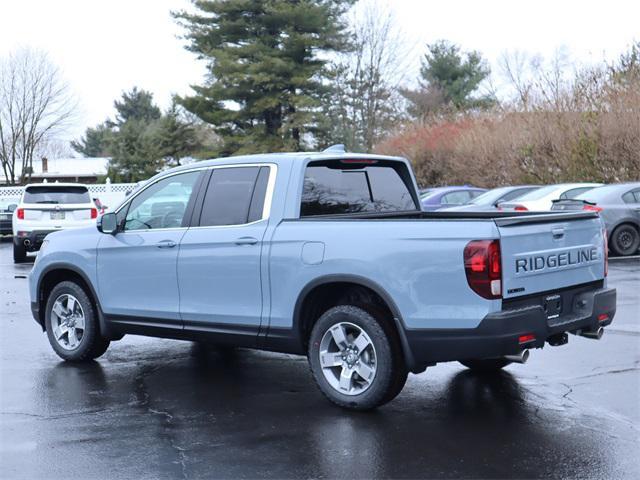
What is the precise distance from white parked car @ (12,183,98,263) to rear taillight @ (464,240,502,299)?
47.9 ft

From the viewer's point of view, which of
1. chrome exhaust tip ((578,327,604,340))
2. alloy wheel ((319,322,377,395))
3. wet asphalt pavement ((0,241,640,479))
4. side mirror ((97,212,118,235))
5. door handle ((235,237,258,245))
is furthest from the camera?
side mirror ((97,212,118,235))

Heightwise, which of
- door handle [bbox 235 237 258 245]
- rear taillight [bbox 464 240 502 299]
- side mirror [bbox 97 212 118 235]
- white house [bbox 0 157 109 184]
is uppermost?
white house [bbox 0 157 109 184]


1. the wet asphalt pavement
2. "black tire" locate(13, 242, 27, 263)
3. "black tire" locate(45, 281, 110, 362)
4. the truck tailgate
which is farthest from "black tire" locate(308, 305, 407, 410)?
"black tire" locate(13, 242, 27, 263)

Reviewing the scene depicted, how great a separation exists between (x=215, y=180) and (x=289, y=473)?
9.75 feet

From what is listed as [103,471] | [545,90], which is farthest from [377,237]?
[545,90]

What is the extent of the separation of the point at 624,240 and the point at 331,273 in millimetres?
A: 12963

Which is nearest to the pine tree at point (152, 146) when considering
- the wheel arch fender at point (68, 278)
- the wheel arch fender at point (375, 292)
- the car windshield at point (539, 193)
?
the car windshield at point (539, 193)

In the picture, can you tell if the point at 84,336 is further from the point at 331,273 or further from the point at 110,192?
the point at 110,192

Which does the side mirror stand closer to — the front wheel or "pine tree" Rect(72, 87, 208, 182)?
the front wheel

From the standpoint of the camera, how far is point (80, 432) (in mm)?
5844

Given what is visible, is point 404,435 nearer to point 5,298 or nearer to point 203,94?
point 5,298

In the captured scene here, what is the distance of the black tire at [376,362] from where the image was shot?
601 centimetres

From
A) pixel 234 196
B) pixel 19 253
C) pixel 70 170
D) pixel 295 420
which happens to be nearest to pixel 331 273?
pixel 295 420

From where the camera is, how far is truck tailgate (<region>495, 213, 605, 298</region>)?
5664 mm
